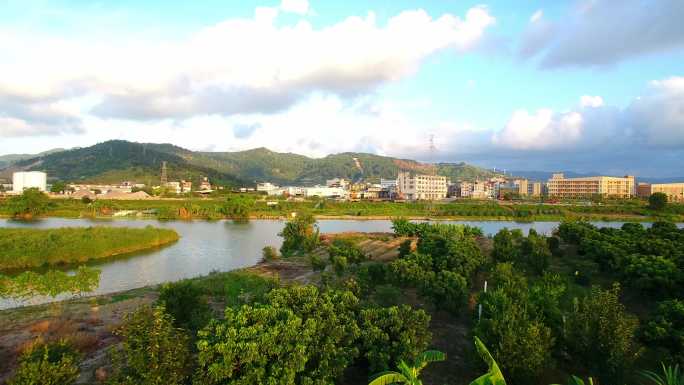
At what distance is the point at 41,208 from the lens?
5678cm

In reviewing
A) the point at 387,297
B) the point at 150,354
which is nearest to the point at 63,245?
the point at 387,297

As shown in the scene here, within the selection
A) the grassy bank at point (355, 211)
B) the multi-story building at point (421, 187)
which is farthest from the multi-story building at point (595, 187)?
the grassy bank at point (355, 211)

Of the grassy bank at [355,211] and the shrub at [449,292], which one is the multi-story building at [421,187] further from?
the shrub at [449,292]

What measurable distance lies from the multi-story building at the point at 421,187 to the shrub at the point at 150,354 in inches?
3811

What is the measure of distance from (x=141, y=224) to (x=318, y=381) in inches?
1952

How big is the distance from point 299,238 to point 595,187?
11685 cm

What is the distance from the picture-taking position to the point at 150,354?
6.37 m

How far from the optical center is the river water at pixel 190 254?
22641mm

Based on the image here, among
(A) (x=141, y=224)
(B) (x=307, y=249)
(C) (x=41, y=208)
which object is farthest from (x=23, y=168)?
(B) (x=307, y=249)

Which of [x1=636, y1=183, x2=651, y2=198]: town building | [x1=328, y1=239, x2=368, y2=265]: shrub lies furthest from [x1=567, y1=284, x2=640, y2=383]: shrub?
[x1=636, y1=183, x2=651, y2=198]: town building

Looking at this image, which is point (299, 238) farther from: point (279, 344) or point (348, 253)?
point (279, 344)

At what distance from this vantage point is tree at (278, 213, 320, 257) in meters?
27.6

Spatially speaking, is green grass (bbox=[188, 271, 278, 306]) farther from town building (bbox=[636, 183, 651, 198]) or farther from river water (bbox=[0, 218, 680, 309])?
town building (bbox=[636, 183, 651, 198])

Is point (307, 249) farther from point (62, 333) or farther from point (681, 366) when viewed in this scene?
point (681, 366)
